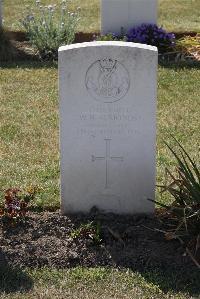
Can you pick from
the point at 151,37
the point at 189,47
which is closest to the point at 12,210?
the point at 151,37

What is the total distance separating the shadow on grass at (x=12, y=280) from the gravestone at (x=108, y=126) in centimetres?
85

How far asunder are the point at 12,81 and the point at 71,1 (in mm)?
7792

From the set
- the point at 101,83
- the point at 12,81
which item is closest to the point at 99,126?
the point at 101,83

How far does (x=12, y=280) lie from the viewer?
471 centimetres

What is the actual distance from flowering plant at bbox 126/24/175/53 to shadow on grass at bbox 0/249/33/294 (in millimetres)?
6698

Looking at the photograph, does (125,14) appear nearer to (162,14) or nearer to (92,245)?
(162,14)

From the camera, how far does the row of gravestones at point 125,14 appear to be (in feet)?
37.8

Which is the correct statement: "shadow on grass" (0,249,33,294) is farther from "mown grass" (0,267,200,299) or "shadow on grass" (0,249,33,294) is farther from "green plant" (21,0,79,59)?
"green plant" (21,0,79,59)

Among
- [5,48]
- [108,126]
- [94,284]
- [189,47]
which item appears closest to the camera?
[94,284]

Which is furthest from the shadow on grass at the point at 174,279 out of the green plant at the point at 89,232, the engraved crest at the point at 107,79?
the engraved crest at the point at 107,79

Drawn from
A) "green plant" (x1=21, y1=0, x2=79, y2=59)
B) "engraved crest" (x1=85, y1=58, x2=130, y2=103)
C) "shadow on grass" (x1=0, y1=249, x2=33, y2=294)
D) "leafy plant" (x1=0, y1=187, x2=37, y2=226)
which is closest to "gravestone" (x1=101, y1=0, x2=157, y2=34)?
"green plant" (x1=21, y1=0, x2=79, y2=59)

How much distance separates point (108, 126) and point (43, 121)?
2.97m

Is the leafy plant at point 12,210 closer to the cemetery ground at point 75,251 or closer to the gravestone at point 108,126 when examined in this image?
the cemetery ground at point 75,251

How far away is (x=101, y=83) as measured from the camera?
204 inches
